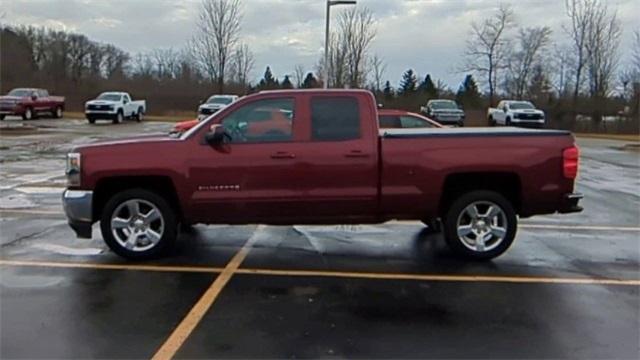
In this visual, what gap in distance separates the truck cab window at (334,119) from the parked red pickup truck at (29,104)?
36272 millimetres

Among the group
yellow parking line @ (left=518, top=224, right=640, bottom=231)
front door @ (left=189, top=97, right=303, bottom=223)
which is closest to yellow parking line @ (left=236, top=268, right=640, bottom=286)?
front door @ (left=189, top=97, right=303, bottom=223)

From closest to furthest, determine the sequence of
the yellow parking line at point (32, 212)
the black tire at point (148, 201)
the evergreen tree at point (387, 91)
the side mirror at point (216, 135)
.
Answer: the side mirror at point (216, 135) → the black tire at point (148, 201) → the yellow parking line at point (32, 212) → the evergreen tree at point (387, 91)

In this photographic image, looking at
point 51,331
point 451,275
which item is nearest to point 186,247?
point 51,331

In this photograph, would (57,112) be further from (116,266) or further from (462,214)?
(462,214)

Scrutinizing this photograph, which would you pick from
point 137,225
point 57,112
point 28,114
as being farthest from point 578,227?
point 57,112

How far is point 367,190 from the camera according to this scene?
20.6ft

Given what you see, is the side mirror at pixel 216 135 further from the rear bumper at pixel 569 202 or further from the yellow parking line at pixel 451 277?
the rear bumper at pixel 569 202

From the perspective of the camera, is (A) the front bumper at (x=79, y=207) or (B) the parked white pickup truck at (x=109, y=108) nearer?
(A) the front bumper at (x=79, y=207)

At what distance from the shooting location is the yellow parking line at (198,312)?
4000 mm

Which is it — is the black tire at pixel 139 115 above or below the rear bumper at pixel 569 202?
above

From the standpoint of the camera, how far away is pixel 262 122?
6.32 m

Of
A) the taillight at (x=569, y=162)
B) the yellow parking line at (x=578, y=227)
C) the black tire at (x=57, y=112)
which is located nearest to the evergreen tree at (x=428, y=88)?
the black tire at (x=57, y=112)

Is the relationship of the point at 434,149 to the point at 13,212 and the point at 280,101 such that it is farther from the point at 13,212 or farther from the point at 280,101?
the point at 13,212

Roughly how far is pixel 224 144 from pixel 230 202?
2.08ft
